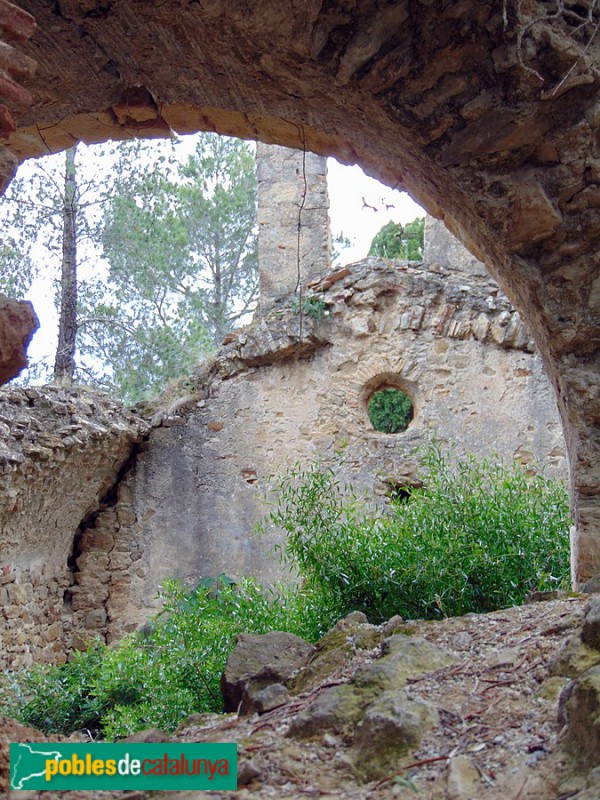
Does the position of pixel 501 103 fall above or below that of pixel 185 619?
above

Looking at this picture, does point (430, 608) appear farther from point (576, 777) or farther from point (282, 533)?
point (282, 533)

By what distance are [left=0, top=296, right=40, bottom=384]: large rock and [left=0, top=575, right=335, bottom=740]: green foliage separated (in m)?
2.57

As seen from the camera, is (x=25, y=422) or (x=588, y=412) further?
(x=25, y=422)

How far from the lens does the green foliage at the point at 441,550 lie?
491 cm

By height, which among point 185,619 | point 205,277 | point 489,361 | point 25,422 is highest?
point 205,277

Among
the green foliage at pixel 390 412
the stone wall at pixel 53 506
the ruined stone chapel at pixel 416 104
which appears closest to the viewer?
the ruined stone chapel at pixel 416 104

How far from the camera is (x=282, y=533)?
28.0 feet

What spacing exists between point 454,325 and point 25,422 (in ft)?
14.6

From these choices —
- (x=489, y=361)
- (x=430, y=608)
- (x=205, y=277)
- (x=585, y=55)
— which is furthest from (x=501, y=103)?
(x=205, y=277)

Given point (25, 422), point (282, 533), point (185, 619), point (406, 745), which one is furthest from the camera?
point (282, 533)

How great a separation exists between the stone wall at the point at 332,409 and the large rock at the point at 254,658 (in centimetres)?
435

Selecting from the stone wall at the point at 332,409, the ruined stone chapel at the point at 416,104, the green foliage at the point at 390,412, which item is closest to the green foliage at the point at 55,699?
the stone wall at the point at 332,409

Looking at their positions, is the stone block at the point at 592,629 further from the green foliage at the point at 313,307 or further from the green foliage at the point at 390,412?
the green foliage at the point at 390,412

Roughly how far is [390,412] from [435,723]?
428 inches
